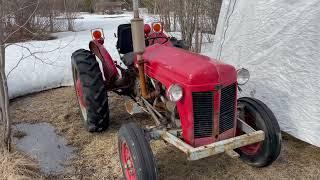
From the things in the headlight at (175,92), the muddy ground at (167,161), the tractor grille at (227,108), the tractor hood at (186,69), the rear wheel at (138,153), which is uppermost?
the tractor hood at (186,69)

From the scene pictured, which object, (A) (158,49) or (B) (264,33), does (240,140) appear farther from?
(B) (264,33)

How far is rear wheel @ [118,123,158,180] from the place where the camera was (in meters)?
3.13

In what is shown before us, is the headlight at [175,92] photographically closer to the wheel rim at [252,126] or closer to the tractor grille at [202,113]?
the tractor grille at [202,113]

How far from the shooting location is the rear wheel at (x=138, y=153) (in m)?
3.13

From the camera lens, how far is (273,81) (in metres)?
4.75

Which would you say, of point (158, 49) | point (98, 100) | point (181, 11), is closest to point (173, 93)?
point (158, 49)

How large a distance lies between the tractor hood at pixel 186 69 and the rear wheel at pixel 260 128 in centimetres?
51

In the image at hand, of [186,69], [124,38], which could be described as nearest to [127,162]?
[186,69]

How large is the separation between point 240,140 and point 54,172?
1914mm

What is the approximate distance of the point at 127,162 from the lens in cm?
359

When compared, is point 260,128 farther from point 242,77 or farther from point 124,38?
point 124,38

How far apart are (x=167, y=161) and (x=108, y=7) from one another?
76.9ft

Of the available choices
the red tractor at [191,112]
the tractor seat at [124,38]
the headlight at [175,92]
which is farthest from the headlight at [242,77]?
the tractor seat at [124,38]

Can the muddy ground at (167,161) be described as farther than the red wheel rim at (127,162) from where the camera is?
Yes
